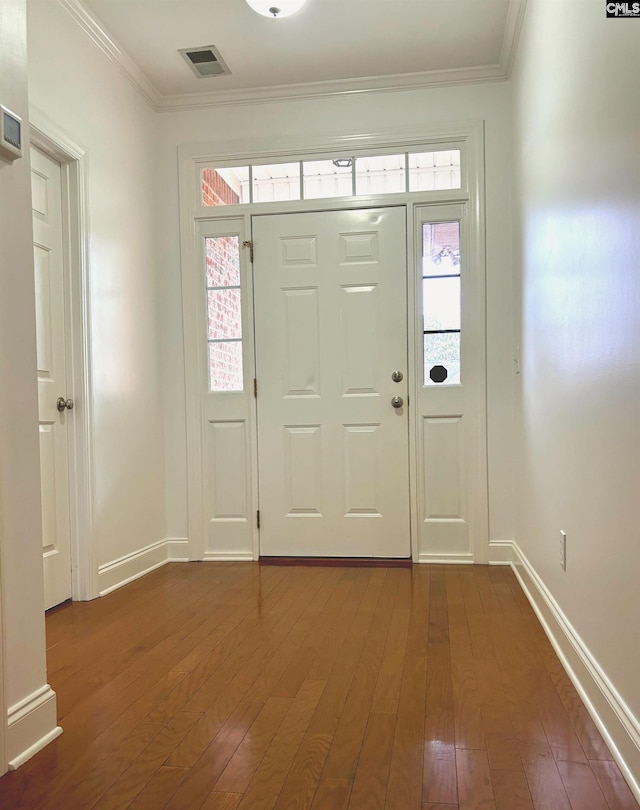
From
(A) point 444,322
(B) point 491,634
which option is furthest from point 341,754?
(A) point 444,322

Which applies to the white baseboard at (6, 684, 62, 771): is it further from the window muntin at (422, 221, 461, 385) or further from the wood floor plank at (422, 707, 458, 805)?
the window muntin at (422, 221, 461, 385)

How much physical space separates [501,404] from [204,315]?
5.88 feet

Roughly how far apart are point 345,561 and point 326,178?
2.22 metres

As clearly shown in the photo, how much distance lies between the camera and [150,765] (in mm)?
1609

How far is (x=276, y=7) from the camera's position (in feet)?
9.78

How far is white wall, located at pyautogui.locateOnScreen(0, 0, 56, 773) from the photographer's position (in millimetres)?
1622

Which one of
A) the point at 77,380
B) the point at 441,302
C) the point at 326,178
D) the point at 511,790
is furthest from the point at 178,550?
the point at 511,790

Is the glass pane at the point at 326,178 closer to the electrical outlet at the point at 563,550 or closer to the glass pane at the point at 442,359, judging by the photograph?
the glass pane at the point at 442,359

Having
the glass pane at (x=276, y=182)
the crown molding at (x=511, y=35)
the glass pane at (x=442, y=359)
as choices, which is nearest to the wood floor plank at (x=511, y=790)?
the glass pane at (x=442, y=359)

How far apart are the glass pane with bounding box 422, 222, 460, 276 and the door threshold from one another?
1636 mm

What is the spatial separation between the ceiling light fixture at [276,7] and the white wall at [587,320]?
1022mm

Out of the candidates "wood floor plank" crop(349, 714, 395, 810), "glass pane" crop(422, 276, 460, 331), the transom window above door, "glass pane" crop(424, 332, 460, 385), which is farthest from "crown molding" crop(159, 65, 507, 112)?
"wood floor plank" crop(349, 714, 395, 810)

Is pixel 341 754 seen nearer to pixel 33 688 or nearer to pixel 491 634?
pixel 33 688

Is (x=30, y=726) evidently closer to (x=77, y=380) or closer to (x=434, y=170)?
(x=77, y=380)
